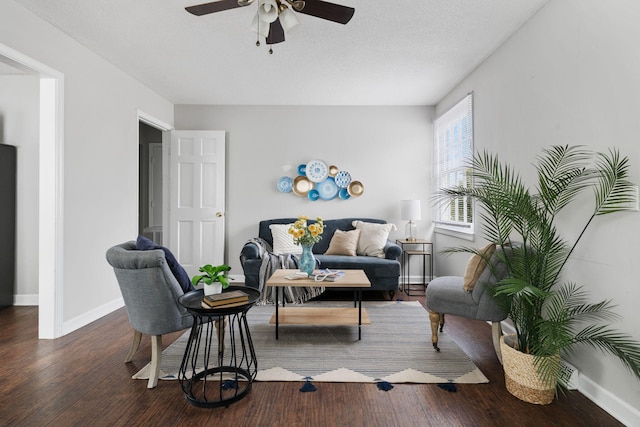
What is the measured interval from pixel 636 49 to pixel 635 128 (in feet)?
1.31

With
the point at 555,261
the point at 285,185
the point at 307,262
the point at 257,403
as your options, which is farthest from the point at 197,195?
the point at 555,261

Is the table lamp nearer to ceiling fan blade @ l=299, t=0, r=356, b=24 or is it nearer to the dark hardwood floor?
the dark hardwood floor

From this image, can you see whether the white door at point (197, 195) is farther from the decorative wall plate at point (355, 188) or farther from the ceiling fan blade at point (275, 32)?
the ceiling fan blade at point (275, 32)

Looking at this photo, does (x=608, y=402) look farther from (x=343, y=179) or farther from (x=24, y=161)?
(x=24, y=161)

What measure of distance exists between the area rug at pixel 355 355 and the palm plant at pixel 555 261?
1.78 ft

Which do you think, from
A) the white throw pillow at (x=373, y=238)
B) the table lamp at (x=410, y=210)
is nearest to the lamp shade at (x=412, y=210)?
the table lamp at (x=410, y=210)

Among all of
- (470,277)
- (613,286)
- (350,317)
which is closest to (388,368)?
(350,317)

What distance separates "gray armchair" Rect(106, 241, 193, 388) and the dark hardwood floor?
278mm

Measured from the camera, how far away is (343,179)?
5.16 meters

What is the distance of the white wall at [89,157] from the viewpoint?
114 inches

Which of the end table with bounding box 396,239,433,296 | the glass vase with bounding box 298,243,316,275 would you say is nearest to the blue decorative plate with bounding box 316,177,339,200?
the end table with bounding box 396,239,433,296

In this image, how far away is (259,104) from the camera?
5.17 metres

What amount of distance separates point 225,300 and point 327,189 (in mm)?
3274

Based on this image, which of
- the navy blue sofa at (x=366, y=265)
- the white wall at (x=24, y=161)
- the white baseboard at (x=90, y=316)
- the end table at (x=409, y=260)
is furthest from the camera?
the end table at (x=409, y=260)
